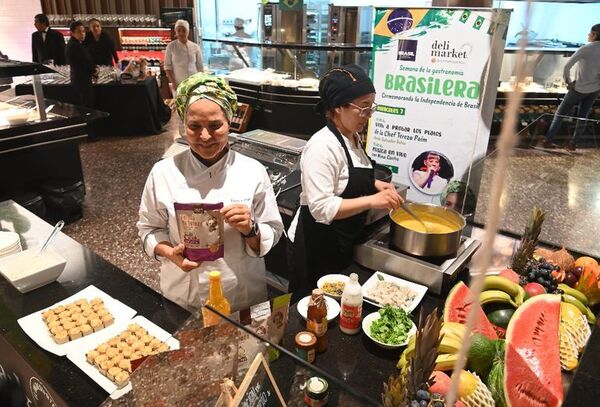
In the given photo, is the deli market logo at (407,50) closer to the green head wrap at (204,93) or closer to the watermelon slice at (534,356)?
the green head wrap at (204,93)

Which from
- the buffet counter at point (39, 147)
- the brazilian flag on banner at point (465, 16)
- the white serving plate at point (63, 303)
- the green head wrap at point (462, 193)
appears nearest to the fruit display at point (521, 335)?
the white serving plate at point (63, 303)

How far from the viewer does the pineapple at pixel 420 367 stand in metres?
1.10

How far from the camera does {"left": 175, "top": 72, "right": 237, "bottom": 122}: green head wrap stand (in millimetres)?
1708

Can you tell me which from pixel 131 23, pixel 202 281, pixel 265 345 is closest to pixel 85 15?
pixel 131 23

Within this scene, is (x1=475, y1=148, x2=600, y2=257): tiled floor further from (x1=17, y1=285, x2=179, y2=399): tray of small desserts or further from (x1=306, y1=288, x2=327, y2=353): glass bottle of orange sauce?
Answer: (x1=17, y1=285, x2=179, y2=399): tray of small desserts

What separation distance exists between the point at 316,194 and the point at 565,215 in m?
1.80

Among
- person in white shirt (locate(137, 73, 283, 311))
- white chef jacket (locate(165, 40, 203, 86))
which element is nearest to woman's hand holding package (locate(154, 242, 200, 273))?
person in white shirt (locate(137, 73, 283, 311))

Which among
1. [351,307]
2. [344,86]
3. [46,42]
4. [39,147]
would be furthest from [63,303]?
[46,42]

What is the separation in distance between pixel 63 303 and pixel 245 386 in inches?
49.2

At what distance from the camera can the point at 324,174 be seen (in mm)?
2100

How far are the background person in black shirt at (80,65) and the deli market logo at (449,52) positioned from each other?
5819 mm

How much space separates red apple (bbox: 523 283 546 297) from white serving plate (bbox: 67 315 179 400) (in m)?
1.38

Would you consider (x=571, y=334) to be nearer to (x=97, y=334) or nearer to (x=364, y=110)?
(x=364, y=110)

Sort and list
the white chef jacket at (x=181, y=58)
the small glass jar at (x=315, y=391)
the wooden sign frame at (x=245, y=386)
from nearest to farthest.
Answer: the wooden sign frame at (x=245, y=386), the small glass jar at (x=315, y=391), the white chef jacket at (x=181, y=58)
